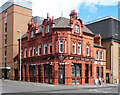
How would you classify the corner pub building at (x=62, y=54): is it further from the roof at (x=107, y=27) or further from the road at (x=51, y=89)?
the roof at (x=107, y=27)

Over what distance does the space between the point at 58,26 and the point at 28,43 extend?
1064 cm

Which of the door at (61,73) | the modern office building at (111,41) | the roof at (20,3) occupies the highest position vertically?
the roof at (20,3)

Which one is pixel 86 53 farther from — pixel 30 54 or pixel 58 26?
pixel 30 54

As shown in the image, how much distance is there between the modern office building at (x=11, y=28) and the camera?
50750 mm

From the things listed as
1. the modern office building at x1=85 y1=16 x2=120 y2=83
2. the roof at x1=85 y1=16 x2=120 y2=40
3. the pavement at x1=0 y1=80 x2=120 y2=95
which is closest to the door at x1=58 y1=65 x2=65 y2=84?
the pavement at x1=0 y1=80 x2=120 y2=95

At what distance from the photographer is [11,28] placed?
A: 169 feet

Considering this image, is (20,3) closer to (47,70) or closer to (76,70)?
(47,70)

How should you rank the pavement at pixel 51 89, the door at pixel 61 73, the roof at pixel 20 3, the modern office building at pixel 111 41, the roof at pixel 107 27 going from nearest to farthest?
the pavement at pixel 51 89 < the door at pixel 61 73 < the modern office building at pixel 111 41 < the roof at pixel 107 27 < the roof at pixel 20 3

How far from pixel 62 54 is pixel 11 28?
23765 millimetres

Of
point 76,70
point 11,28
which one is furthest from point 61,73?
point 11,28

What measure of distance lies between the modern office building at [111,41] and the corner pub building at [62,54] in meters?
3.10

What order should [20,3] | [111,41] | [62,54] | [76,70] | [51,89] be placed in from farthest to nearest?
[20,3]
[111,41]
[76,70]
[62,54]
[51,89]

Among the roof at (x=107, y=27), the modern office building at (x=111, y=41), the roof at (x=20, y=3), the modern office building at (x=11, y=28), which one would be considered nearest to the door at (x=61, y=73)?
the modern office building at (x=111, y=41)

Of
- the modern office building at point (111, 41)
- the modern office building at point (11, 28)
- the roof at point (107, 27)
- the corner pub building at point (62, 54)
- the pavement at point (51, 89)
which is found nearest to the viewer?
the pavement at point (51, 89)
